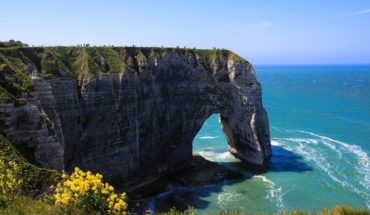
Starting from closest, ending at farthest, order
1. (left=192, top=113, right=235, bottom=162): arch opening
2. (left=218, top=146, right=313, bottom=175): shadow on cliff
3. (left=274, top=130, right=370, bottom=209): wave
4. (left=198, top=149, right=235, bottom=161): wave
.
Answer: (left=274, top=130, right=370, bottom=209): wave < (left=218, top=146, right=313, bottom=175): shadow on cliff < (left=198, top=149, right=235, bottom=161): wave < (left=192, top=113, right=235, bottom=162): arch opening

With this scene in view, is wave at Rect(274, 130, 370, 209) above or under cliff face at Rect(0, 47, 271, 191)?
under

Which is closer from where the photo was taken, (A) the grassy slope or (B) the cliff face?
(A) the grassy slope

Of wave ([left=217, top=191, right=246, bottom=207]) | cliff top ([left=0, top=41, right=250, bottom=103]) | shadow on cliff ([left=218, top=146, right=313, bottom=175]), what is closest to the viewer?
cliff top ([left=0, top=41, right=250, bottom=103])

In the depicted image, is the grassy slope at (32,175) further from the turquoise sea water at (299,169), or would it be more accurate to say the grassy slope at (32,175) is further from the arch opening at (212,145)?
the arch opening at (212,145)

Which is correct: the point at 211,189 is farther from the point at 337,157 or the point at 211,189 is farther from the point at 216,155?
the point at 337,157

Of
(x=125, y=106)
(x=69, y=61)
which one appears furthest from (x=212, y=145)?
(x=69, y=61)

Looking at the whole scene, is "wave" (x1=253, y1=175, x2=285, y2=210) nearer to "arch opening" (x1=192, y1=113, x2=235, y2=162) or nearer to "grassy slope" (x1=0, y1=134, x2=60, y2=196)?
"arch opening" (x1=192, y1=113, x2=235, y2=162)

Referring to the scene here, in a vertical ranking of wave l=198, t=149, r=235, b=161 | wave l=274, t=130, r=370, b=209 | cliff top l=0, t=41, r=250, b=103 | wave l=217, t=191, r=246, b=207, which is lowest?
wave l=217, t=191, r=246, b=207

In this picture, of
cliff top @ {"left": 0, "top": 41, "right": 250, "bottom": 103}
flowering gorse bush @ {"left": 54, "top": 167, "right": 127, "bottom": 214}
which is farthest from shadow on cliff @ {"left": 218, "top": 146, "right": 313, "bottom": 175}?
flowering gorse bush @ {"left": 54, "top": 167, "right": 127, "bottom": 214}
